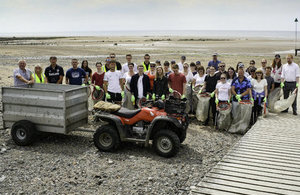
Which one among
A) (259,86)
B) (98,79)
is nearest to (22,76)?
(98,79)

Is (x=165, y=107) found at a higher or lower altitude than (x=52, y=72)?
lower

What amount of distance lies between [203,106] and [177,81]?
118 centimetres

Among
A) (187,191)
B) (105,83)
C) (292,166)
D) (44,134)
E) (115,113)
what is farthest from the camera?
(105,83)

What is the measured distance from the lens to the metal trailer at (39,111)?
6965mm

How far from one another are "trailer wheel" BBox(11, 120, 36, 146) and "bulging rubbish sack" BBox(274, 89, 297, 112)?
7.21m

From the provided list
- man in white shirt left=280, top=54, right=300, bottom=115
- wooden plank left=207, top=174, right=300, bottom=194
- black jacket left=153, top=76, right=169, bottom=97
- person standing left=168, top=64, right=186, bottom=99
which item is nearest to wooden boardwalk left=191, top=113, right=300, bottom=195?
wooden plank left=207, top=174, right=300, bottom=194

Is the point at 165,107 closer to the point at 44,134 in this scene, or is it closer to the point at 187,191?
the point at 187,191

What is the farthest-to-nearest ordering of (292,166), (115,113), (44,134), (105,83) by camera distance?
(105,83) < (44,134) < (115,113) < (292,166)

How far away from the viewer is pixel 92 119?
9.55 meters

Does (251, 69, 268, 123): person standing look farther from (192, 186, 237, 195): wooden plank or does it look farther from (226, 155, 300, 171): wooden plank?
(192, 186, 237, 195): wooden plank

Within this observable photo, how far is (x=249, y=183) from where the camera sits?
5105mm

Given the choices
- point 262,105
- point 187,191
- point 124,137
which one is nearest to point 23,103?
point 124,137

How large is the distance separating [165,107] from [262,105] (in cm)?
415

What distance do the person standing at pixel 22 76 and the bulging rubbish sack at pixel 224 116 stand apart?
5.18 m
